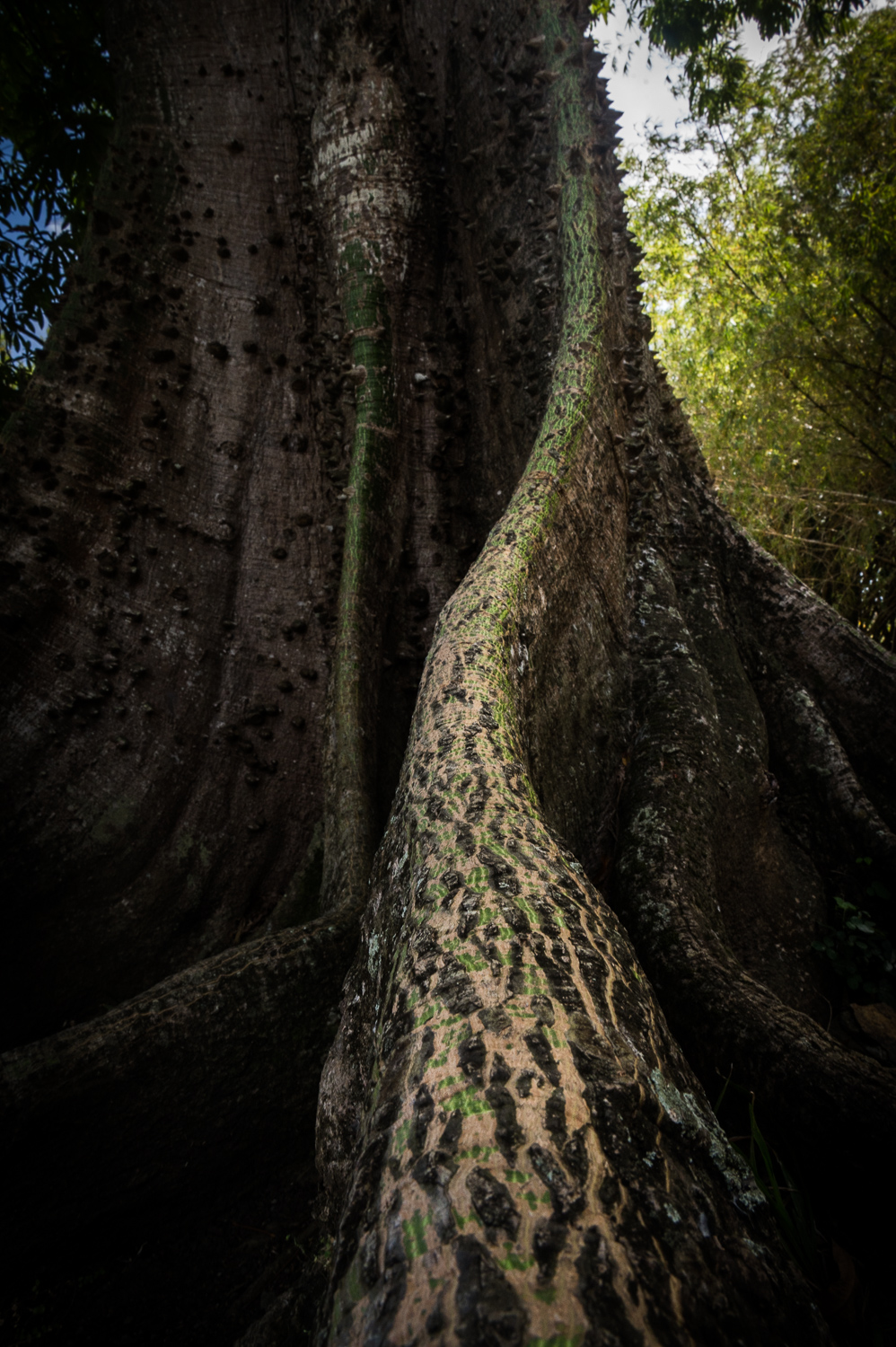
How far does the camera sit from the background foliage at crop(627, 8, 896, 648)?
496 centimetres

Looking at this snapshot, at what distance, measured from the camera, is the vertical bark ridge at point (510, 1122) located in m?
0.67

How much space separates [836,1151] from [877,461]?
5645 mm

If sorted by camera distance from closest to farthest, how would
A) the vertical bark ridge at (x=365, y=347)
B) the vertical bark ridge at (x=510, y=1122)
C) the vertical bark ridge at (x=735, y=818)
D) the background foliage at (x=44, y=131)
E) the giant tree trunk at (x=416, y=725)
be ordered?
the vertical bark ridge at (x=510, y=1122), the giant tree trunk at (x=416, y=725), the vertical bark ridge at (x=735, y=818), the vertical bark ridge at (x=365, y=347), the background foliage at (x=44, y=131)

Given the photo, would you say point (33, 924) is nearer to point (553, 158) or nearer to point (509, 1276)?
point (509, 1276)

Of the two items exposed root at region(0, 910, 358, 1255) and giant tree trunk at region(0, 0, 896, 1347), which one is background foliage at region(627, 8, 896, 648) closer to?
giant tree trunk at region(0, 0, 896, 1347)

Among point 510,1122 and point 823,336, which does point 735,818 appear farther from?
point 823,336

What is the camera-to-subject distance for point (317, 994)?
183 cm

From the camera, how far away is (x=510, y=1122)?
80 centimetres

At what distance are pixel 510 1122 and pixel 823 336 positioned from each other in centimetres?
643

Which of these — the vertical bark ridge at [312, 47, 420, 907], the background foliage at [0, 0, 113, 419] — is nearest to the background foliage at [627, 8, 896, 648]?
the vertical bark ridge at [312, 47, 420, 907]

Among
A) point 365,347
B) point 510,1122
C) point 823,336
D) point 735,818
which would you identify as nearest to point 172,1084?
point 510,1122

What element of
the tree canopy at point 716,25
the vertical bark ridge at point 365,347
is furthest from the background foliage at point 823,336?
the vertical bark ridge at point 365,347

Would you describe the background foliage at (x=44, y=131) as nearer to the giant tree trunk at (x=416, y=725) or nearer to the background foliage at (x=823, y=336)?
the giant tree trunk at (x=416, y=725)

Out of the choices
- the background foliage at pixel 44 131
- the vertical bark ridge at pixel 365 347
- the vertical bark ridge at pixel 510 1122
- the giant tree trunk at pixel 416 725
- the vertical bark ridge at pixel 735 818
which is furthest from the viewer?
the background foliage at pixel 44 131
